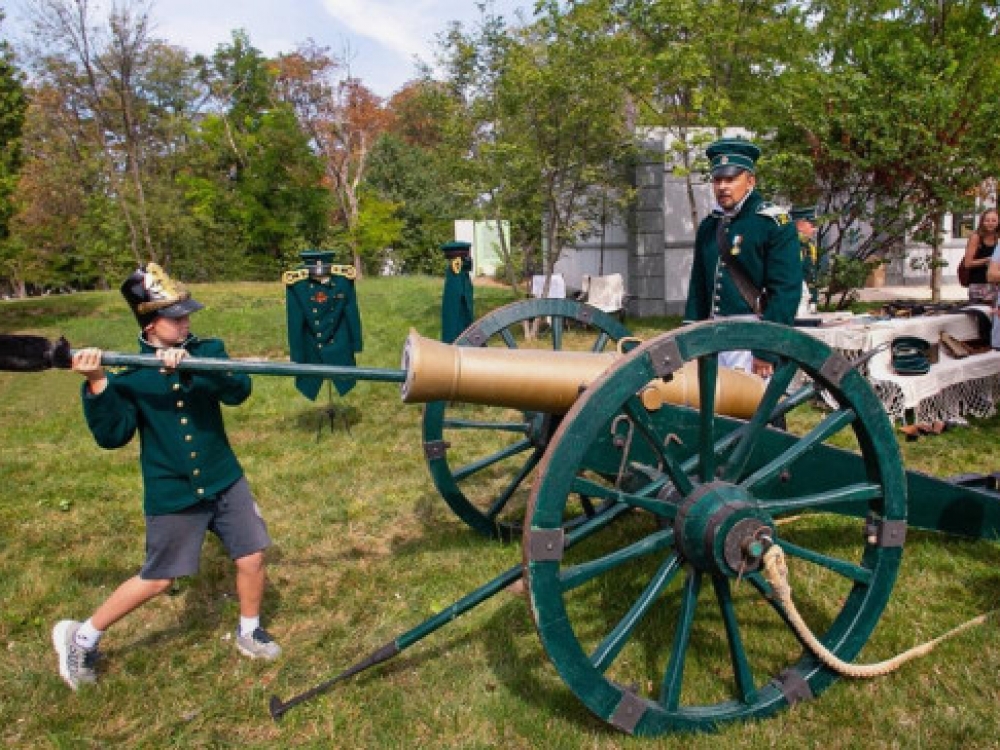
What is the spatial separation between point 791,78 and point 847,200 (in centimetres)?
174

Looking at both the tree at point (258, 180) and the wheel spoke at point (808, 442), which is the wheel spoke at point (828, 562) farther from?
the tree at point (258, 180)

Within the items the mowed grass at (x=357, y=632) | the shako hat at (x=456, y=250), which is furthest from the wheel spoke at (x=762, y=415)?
the shako hat at (x=456, y=250)

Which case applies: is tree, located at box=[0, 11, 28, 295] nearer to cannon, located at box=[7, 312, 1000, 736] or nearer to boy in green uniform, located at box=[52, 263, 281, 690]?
boy in green uniform, located at box=[52, 263, 281, 690]

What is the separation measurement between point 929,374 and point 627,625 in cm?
472

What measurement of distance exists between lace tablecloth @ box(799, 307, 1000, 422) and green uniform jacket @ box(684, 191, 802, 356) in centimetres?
222

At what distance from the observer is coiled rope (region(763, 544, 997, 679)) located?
2.43 metres

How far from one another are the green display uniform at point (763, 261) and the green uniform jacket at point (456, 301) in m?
3.58

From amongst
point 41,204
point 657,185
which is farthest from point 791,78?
point 41,204

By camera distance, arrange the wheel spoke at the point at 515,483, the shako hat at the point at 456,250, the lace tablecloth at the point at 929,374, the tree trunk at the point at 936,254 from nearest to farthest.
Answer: the wheel spoke at the point at 515,483 < the lace tablecloth at the point at 929,374 < the shako hat at the point at 456,250 < the tree trunk at the point at 936,254

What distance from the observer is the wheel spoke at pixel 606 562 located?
2.33 meters

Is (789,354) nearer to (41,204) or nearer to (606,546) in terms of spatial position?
(606,546)

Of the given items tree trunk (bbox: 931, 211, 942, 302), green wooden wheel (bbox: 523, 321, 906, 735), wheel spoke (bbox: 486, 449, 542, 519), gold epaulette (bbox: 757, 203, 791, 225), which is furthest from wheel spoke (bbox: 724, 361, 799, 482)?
tree trunk (bbox: 931, 211, 942, 302)

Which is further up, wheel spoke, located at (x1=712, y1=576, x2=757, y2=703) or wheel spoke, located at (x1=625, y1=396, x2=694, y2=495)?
wheel spoke, located at (x1=625, y1=396, x2=694, y2=495)

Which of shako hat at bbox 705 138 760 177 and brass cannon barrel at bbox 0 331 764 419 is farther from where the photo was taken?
shako hat at bbox 705 138 760 177
